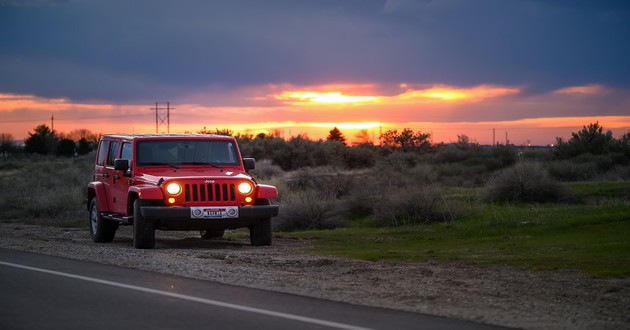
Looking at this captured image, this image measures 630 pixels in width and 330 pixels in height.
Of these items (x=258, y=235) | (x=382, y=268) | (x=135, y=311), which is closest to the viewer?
(x=135, y=311)

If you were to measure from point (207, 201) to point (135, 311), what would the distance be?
720 centimetres

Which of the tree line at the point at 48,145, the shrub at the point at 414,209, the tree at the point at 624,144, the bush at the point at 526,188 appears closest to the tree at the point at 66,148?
the tree line at the point at 48,145

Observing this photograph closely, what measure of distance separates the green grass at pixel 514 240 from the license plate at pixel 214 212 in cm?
200

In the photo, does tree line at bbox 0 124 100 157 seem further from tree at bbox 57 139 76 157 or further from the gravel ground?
the gravel ground

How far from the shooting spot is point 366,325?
363 inches

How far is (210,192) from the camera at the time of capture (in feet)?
56.4

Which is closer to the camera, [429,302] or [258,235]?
[429,302]

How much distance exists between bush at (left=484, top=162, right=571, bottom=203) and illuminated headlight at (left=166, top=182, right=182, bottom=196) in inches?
506

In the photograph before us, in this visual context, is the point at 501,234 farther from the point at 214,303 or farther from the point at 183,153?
the point at 214,303

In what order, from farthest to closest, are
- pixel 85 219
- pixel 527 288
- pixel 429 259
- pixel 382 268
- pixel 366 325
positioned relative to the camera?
pixel 85 219, pixel 429 259, pixel 382 268, pixel 527 288, pixel 366 325

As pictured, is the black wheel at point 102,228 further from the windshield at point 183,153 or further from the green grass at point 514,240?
the green grass at point 514,240

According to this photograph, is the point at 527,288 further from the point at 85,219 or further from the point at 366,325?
the point at 85,219

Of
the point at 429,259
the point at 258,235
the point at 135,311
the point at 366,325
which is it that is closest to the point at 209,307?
the point at 135,311

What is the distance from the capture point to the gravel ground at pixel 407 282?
1009 cm
